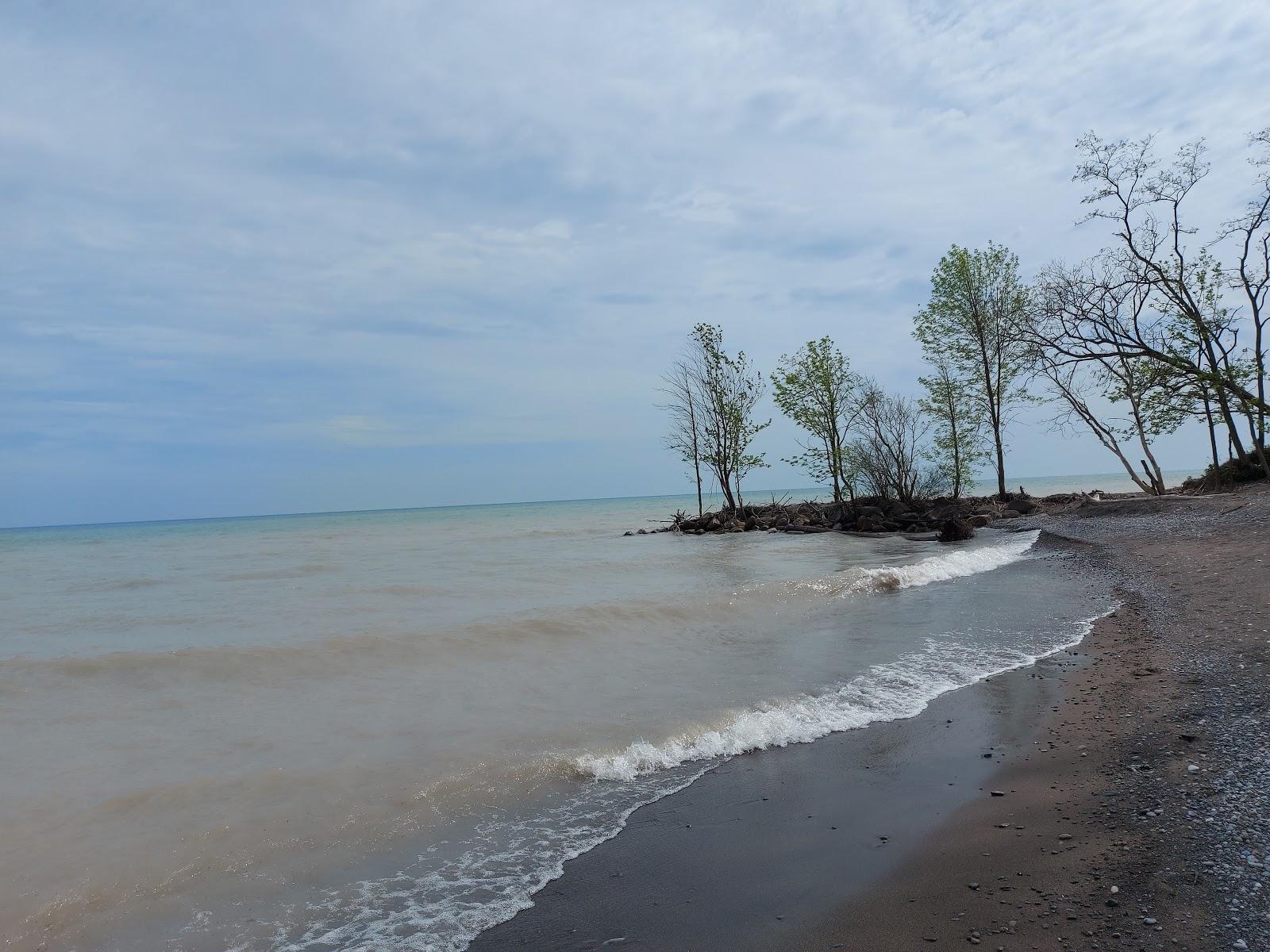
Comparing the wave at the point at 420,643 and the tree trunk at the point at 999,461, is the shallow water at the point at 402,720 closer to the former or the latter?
the wave at the point at 420,643

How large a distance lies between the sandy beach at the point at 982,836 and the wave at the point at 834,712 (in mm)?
240

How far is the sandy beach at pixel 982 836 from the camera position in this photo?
9.71ft

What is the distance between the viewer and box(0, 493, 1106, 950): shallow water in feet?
12.8

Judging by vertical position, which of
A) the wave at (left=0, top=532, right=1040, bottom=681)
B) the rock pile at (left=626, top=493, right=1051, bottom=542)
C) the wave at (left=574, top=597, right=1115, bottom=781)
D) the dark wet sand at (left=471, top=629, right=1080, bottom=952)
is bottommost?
the wave at (left=574, top=597, right=1115, bottom=781)

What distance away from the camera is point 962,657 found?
8039 mm

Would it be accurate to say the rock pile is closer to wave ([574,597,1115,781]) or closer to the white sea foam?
the white sea foam

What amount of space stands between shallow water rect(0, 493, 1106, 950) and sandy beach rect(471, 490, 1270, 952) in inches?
17.4

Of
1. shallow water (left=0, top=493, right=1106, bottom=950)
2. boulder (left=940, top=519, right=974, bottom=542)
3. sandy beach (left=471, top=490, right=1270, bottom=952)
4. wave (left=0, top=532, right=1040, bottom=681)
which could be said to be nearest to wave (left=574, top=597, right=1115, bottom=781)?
shallow water (left=0, top=493, right=1106, bottom=950)

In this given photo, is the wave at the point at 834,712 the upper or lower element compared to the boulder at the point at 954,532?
lower

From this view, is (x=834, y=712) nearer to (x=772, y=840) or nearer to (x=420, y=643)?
(x=772, y=840)

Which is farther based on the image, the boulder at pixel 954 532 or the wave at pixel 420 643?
the boulder at pixel 954 532

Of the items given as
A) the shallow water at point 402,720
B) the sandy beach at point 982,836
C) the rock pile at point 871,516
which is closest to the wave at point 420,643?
the shallow water at point 402,720

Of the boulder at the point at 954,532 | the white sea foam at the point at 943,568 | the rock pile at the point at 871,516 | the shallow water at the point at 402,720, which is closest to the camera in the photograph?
the shallow water at the point at 402,720

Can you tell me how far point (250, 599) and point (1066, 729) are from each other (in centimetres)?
1526
